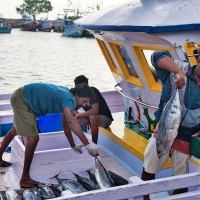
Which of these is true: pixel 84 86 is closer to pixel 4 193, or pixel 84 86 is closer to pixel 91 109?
pixel 91 109

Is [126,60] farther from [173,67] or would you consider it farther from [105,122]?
[173,67]

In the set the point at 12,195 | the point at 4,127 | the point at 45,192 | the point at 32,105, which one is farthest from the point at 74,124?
the point at 4,127

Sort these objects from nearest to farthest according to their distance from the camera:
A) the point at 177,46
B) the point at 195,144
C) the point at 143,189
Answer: the point at 143,189
the point at 195,144
the point at 177,46

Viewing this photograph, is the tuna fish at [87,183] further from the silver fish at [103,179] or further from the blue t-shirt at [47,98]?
the blue t-shirt at [47,98]

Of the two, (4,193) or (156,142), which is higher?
(156,142)

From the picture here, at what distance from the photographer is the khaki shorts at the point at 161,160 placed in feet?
14.5

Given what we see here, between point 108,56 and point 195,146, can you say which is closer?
point 195,146

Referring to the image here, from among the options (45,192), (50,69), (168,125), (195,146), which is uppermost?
(168,125)

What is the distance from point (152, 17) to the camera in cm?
524

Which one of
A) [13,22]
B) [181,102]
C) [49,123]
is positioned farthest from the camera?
[13,22]

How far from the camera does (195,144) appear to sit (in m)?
4.33

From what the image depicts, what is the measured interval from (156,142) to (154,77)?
192cm

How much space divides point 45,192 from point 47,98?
119 cm

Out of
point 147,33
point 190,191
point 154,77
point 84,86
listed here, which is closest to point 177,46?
point 147,33
